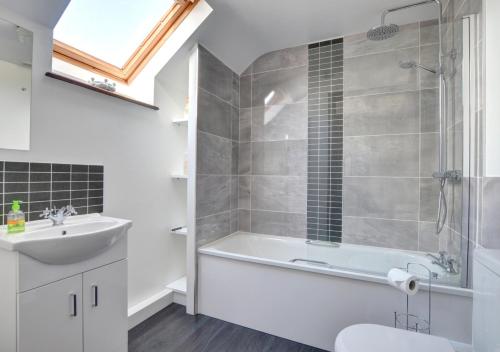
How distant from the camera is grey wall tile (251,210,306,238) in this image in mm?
2648

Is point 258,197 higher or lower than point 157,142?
lower

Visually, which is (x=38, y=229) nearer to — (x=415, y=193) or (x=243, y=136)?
(x=243, y=136)

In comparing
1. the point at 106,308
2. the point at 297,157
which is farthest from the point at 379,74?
the point at 106,308

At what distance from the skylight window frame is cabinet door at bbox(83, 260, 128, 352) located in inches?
57.1

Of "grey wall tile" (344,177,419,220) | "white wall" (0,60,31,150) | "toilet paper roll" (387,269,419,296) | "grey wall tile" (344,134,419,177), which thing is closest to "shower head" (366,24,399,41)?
"grey wall tile" (344,134,419,177)

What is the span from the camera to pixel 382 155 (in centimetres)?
229

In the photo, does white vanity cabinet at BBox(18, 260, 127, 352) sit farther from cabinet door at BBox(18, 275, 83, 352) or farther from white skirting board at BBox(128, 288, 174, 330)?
white skirting board at BBox(128, 288, 174, 330)

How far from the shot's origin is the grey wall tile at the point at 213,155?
7.50 feet

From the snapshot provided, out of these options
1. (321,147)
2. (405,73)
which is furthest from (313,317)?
(405,73)

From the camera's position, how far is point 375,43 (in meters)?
2.32

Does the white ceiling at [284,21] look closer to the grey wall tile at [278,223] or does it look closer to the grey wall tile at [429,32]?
the grey wall tile at [429,32]

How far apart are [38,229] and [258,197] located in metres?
1.89

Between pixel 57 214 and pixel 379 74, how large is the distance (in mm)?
2647

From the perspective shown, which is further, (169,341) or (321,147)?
(321,147)
